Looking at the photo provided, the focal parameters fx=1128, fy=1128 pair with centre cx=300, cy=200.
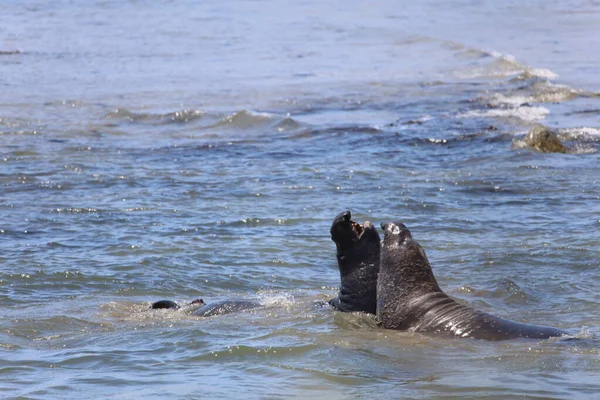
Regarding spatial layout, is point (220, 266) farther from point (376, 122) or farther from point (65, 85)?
point (65, 85)

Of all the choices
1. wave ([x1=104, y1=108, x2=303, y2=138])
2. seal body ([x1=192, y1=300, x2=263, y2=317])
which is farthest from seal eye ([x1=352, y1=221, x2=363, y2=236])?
wave ([x1=104, y1=108, x2=303, y2=138])

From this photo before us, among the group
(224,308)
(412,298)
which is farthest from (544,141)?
(412,298)

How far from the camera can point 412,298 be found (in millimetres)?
6707

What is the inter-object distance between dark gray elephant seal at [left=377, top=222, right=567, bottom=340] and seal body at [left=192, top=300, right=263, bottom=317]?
1.26m

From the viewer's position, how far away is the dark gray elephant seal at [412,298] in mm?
6500

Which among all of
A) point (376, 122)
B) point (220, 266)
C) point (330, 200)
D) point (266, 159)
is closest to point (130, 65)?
point (376, 122)

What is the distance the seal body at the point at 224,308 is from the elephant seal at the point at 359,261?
0.88 metres

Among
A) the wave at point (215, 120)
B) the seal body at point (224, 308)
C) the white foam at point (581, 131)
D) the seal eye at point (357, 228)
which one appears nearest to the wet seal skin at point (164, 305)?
A: the seal body at point (224, 308)

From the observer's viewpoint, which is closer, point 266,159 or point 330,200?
point 330,200

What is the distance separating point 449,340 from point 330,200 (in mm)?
5903

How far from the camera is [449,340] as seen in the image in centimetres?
634

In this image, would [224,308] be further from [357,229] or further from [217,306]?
[357,229]

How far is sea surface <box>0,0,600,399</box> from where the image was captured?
603 cm

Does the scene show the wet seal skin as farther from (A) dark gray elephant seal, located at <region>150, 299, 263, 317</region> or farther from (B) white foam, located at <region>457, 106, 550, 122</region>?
(B) white foam, located at <region>457, 106, 550, 122</region>
